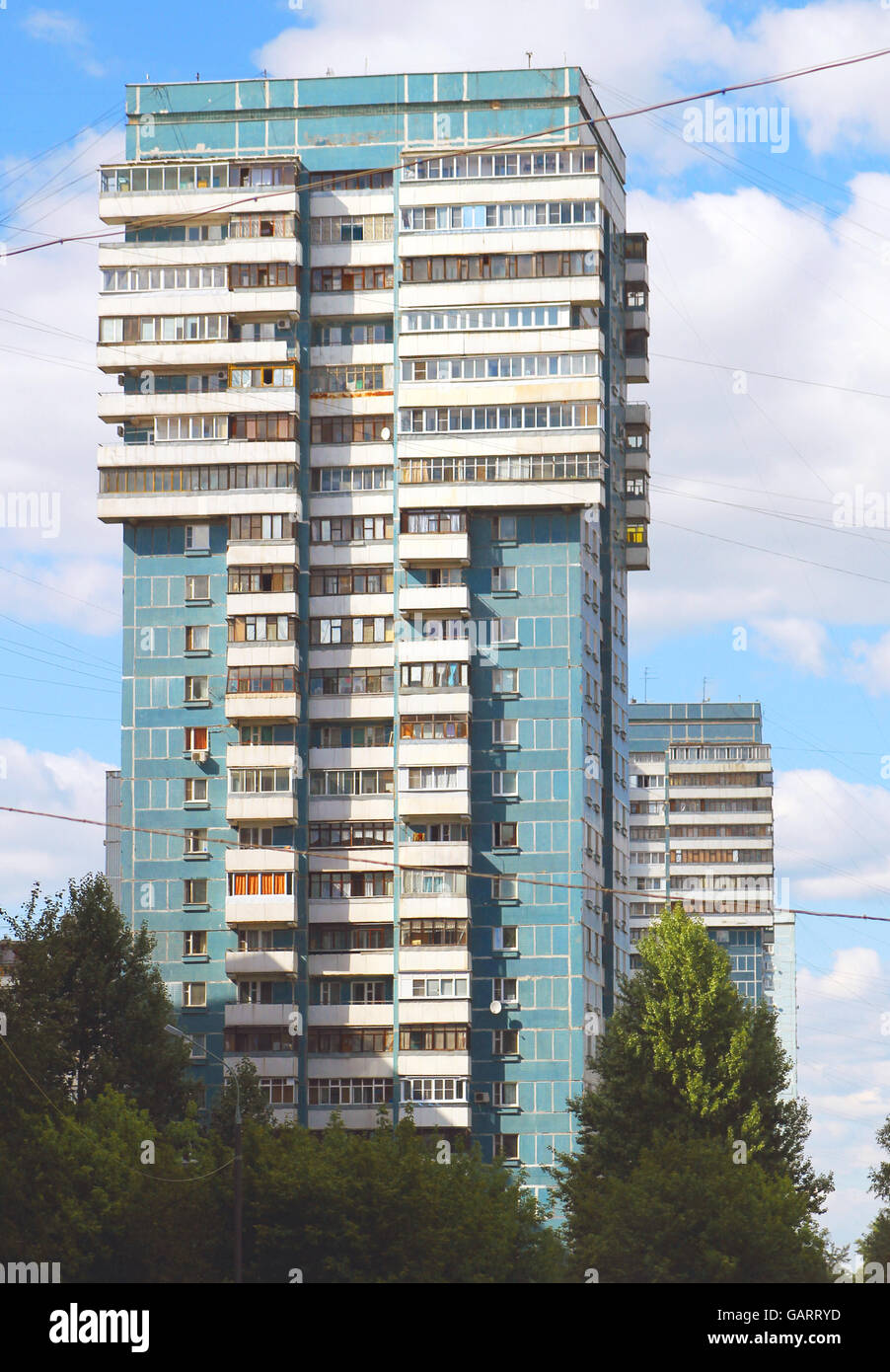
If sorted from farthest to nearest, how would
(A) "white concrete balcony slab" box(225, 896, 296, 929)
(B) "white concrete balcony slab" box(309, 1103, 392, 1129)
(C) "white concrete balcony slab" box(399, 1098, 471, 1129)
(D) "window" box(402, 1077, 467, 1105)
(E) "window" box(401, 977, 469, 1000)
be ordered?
(A) "white concrete balcony slab" box(225, 896, 296, 929)
(E) "window" box(401, 977, 469, 1000)
(B) "white concrete balcony slab" box(309, 1103, 392, 1129)
(D) "window" box(402, 1077, 467, 1105)
(C) "white concrete balcony slab" box(399, 1098, 471, 1129)

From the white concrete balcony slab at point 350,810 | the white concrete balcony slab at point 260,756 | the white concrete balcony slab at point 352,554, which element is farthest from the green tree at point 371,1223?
the white concrete balcony slab at point 352,554

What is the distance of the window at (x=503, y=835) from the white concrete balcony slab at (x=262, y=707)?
12262mm

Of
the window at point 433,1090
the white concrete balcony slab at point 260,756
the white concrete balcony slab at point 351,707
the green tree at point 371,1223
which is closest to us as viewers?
the green tree at point 371,1223

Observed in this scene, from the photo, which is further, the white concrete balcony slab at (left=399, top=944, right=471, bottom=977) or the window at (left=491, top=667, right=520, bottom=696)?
the window at (left=491, top=667, right=520, bottom=696)

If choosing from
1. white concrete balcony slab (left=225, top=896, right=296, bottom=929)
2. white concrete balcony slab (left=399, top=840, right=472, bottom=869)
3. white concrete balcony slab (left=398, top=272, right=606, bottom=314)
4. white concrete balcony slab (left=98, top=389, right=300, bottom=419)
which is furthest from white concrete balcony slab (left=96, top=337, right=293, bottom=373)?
white concrete balcony slab (left=225, top=896, right=296, bottom=929)

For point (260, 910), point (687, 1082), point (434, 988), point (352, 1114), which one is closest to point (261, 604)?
point (260, 910)

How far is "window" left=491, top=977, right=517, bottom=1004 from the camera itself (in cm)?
11575

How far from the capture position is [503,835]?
385 feet

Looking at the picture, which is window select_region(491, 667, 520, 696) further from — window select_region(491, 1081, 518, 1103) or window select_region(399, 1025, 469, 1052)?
window select_region(491, 1081, 518, 1103)

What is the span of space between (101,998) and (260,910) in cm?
2005

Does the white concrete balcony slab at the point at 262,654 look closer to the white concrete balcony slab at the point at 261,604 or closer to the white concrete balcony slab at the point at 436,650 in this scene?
the white concrete balcony slab at the point at 261,604

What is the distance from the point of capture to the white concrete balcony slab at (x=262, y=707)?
384 feet

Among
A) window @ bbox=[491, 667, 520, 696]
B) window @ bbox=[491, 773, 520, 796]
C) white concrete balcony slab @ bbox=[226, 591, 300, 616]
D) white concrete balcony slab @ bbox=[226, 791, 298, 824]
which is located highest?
white concrete balcony slab @ bbox=[226, 591, 300, 616]

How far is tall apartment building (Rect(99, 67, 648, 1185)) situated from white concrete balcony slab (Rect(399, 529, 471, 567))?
0.28 metres
